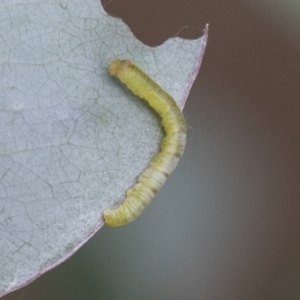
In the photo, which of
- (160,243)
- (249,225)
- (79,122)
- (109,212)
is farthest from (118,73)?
(249,225)

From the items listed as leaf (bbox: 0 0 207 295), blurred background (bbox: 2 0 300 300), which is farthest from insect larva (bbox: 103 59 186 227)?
blurred background (bbox: 2 0 300 300)

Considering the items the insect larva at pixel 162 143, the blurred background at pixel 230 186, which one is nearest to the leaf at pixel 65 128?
the insect larva at pixel 162 143

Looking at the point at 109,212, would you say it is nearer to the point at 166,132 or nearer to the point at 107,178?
the point at 107,178

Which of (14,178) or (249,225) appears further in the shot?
(249,225)

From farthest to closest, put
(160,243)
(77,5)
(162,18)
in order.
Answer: (160,243)
(162,18)
(77,5)

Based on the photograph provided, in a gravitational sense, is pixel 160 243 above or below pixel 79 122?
below

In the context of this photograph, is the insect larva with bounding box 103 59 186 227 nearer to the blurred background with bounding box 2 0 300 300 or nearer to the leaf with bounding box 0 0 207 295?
the leaf with bounding box 0 0 207 295

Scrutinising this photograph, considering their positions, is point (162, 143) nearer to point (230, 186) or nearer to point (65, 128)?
point (65, 128)
